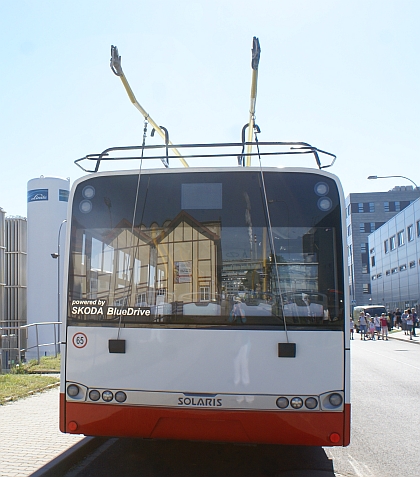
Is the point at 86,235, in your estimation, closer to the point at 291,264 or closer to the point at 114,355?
the point at 114,355

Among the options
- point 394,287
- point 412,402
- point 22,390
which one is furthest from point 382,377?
point 394,287

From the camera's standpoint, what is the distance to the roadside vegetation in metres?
9.47

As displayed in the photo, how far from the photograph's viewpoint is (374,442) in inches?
281

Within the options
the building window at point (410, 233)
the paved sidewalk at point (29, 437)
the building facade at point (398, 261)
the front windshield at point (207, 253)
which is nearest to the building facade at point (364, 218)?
the building facade at point (398, 261)

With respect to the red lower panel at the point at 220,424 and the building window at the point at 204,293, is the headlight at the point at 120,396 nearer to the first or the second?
the red lower panel at the point at 220,424

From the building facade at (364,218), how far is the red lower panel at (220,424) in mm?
87813

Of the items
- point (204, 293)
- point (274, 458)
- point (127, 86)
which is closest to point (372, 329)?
point (274, 458)

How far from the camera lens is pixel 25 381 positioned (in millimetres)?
10922

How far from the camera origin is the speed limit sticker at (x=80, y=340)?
5.14m

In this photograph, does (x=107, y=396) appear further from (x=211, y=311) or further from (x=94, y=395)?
(x=211, y=311)

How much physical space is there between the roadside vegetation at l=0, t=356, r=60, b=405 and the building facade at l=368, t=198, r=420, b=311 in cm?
4202

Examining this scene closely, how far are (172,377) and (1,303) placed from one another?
2292 cm

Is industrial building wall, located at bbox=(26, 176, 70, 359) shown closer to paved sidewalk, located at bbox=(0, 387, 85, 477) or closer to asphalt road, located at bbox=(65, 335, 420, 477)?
paved sidewalk, located at bbox=(0, 387, 85, 477)

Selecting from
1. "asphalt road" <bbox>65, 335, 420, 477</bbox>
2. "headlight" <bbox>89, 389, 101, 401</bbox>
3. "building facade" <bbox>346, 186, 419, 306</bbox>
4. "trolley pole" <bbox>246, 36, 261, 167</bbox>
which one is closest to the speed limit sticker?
"headlight" <bbox>89, 389, 101, 401</bbox>
